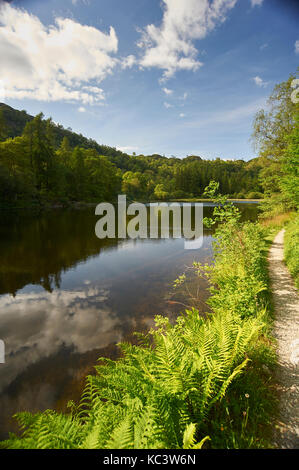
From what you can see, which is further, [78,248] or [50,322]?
[78,248]

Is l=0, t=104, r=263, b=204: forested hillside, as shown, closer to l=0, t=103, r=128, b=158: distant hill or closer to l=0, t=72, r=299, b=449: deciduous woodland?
l=0, t=103, r=128, b=158: distant hill

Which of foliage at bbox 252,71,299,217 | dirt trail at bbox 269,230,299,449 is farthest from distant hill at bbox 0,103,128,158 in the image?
dirt trail at bbox 269,230,299,449

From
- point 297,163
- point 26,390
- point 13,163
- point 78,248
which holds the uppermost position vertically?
point 13,163

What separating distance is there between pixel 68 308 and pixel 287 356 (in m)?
6.26

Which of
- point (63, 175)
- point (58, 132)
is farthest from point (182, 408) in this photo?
point (58, 132)

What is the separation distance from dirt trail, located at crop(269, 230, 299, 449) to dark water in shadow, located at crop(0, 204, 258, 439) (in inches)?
99.8

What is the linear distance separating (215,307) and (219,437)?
305cm

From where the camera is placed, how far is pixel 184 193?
11400 cm

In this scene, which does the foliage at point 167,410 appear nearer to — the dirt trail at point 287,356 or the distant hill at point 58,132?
the dirt trail at point 287,356

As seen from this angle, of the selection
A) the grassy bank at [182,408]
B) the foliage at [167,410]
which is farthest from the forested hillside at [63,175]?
the foliage at [167,410]

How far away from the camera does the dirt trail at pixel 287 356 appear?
2320 mm

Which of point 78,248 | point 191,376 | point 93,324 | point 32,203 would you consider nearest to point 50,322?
point 93,324

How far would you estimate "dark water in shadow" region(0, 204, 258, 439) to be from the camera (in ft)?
14.2
